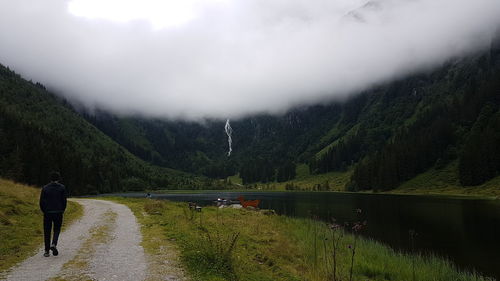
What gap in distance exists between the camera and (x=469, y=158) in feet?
518

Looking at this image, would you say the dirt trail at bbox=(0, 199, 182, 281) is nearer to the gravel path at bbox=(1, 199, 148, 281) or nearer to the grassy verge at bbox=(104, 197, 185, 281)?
the gravel path at bbox=(1, 199, 148, 281)

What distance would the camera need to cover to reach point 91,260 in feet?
51.5

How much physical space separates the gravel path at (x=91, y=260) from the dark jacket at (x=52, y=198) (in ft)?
7.21

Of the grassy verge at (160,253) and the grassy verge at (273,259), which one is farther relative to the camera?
the grassy verge at (273,259)

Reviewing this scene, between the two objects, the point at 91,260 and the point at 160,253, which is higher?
the point at 91,260

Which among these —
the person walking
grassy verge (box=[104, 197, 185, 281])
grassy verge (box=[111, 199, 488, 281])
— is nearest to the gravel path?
grassy verge (box=[104, 197, 185, 281])

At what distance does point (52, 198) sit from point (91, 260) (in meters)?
4.06

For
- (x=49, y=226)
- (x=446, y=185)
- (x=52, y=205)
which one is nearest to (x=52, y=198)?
(x=52, y=205)

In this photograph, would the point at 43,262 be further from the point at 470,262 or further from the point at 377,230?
the point at 377,230

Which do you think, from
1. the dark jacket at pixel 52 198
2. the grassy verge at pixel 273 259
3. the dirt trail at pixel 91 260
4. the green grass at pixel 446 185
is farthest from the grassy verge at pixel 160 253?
the green grass at pixel 446 185

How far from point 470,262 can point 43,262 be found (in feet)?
107

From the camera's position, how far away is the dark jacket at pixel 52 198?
17172 millimetres

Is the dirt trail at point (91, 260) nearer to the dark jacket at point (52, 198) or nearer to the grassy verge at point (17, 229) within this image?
the grassy verge at point (17, 229)

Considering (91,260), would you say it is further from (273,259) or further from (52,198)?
(273,259)
